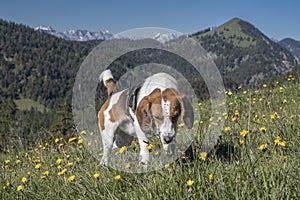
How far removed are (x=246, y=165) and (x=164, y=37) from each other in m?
2.19

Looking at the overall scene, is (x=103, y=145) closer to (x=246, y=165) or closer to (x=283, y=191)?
(x=246, y=165)

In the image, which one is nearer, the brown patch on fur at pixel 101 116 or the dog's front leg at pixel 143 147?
the dog's front leg at pixel 143 147

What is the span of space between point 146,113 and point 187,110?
50 centimetres

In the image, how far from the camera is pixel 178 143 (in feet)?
14.5

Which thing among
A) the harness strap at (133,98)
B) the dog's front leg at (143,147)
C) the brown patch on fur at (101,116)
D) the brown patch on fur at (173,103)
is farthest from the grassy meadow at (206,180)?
the brown patch on fur at (101,116)

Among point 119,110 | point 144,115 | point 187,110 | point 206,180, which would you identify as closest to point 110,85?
point 119,110

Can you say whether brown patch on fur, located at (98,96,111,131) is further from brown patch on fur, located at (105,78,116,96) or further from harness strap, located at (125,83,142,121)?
harness strap, located at (125,83,142,121)

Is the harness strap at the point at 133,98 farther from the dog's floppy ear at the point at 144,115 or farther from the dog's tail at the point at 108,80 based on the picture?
the dog's tail at the point at 108,80

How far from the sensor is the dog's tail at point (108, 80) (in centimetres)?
609

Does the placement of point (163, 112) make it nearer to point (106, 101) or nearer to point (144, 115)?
point (144, 115)

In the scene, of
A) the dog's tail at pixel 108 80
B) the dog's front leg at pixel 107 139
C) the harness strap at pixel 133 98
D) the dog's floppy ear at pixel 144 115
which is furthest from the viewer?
the dog's tail at pixel 108 80

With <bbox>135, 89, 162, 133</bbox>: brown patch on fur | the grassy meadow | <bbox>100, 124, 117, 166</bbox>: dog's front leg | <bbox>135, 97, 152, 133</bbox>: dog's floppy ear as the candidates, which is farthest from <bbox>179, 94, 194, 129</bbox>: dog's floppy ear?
<bbox>100, 124, 117, 166</bbox>: dog's front leg

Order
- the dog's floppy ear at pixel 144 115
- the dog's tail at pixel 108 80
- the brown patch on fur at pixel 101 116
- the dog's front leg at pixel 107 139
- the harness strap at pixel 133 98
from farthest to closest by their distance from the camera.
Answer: the dog's tail at pixel 108 80 → the brown patch on fur at pixel 101 116 → the dog's front leg at pixel 107 139 → the harness strap at pixel 133 98 → the dog's floppy ear at pixel 144 115

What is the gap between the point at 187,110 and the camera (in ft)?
13.7
